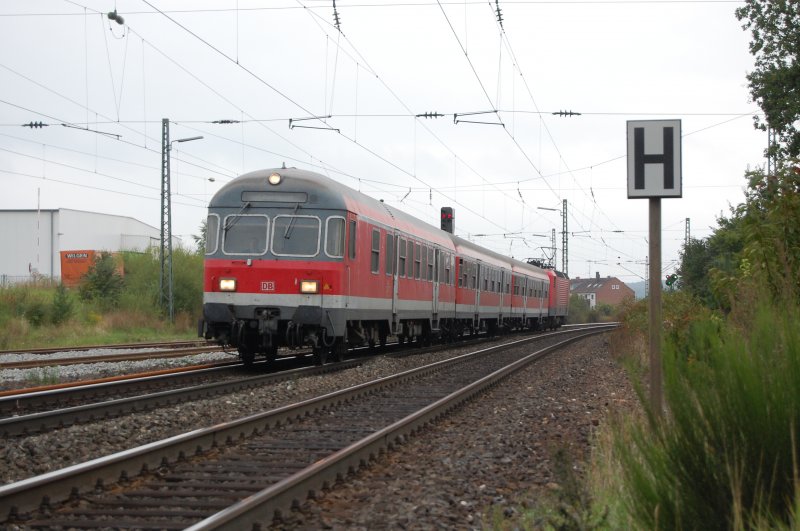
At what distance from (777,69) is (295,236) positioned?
1876 cm

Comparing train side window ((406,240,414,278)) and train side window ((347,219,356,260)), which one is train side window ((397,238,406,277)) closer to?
train side window ((406,240,414,278))

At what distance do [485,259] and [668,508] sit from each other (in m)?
28.2

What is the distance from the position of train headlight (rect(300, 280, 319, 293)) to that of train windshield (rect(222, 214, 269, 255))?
1042mm

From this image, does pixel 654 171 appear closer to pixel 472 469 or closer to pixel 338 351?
pixel 472 469

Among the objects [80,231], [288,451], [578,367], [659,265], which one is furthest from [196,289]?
[80,231]

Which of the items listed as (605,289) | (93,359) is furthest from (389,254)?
(605,289)

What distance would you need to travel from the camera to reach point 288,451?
8.03 metres

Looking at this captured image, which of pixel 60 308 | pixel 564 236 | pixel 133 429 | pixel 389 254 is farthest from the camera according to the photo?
pixel 564 236

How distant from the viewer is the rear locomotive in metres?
15.2

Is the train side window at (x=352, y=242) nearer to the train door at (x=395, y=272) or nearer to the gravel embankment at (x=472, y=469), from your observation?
the train door at (x=395, y=272)

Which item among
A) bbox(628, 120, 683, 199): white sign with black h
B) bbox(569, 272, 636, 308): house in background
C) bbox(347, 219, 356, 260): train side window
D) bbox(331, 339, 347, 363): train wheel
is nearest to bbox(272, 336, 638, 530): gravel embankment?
bbox(628, 120, 683, 199): white sign with black h

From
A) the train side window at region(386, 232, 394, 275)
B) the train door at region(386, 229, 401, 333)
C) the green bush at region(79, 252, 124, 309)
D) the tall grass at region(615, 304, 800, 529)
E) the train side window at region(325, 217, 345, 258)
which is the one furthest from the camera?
the green bush at region(79, 252, 124, 309)

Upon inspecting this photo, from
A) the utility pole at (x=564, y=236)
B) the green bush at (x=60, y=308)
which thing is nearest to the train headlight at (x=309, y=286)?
the green bush at (x=60, y=308)

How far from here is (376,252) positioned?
1786cm
